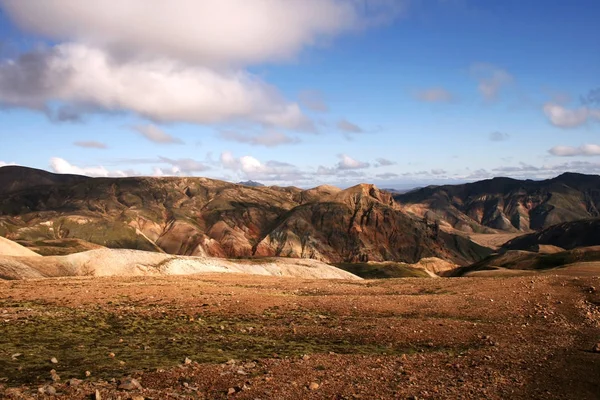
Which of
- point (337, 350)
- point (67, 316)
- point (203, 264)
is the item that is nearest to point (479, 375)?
point (337, 350)

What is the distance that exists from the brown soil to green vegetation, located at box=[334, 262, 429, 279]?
279 feet

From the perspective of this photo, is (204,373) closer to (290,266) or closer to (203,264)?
(203,264)

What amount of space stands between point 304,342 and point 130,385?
8.53 metres

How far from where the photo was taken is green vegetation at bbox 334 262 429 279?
4601 inches

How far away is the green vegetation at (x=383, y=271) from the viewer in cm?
11688

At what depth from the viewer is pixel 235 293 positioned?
31859mm

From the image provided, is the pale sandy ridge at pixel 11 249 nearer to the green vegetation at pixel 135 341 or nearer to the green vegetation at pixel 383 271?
the green vegetation at pixel 135 341

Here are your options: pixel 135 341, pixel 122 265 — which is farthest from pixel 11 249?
pixel 135 341

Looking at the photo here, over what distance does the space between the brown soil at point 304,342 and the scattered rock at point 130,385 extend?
28cm

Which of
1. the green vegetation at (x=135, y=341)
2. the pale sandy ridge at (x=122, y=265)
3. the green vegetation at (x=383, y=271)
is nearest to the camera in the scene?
the green vegetation at (x=135, y=341)

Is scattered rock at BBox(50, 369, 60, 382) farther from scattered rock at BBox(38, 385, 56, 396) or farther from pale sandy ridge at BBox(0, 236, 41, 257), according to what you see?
pale sandy ridge at BBox(0, 236, 41, 257)

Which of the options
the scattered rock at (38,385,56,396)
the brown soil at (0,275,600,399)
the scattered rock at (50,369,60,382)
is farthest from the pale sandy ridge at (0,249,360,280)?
the scattered rock at (38,385,56,396)

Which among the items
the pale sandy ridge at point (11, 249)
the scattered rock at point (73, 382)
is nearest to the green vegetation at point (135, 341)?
the scattered rock at point (73, 382)

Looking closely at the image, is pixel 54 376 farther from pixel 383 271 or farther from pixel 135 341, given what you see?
pixel 383 271
